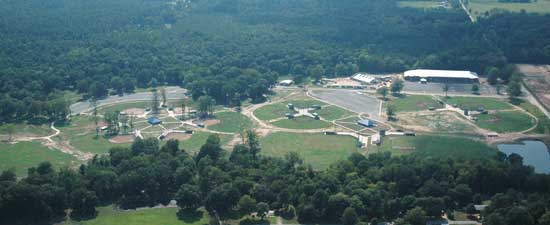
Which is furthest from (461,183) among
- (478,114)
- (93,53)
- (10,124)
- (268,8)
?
(268,8)

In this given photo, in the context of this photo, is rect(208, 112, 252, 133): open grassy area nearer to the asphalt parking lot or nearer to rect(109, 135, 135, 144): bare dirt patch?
rect(109, 135, 135, 144): bare dirt patch

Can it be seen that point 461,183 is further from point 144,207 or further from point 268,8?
point 268,8

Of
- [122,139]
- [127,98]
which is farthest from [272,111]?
[127,98]

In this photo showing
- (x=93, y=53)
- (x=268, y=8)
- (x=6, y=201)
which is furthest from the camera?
(x=268, y=8)

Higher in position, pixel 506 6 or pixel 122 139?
pixel 506 6

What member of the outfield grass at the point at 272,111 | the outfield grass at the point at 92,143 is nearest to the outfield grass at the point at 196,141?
the outfield grass at the point at 92,143

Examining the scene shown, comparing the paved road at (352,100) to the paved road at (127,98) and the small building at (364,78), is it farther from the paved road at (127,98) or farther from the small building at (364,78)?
the paved road at (127,98)

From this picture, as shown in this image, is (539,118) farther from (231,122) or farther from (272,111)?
(231,122)
